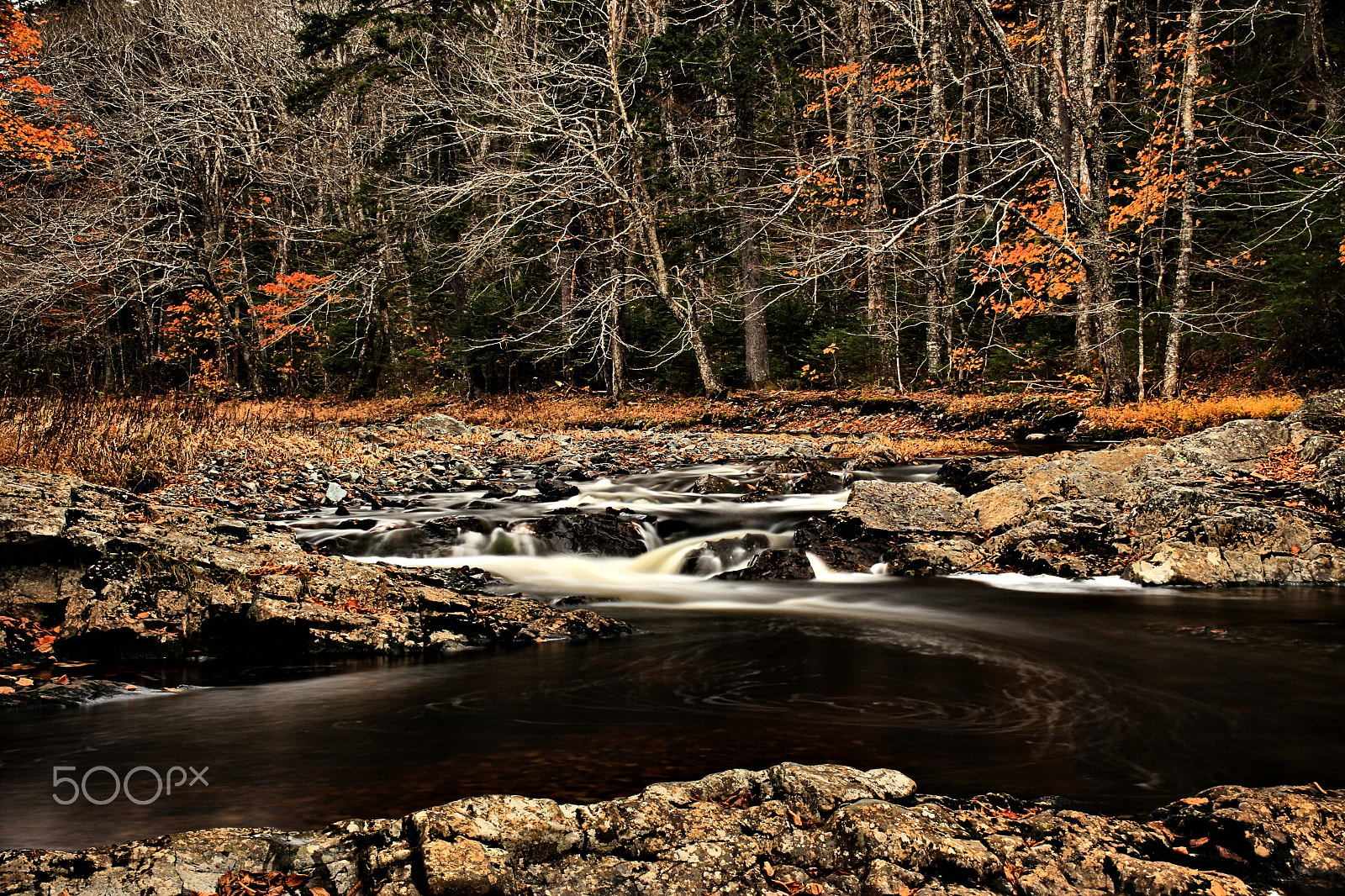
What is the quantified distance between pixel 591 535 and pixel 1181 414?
9.42 metres

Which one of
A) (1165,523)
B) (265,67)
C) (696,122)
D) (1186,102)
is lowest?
(1165,523)

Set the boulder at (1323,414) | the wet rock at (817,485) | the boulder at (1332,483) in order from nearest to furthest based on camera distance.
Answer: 1. the boulder at (1332,483)
2. the boulder at (1323,414)
3. the wet rock at (817,485)

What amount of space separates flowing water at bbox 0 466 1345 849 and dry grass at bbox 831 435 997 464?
5259mm

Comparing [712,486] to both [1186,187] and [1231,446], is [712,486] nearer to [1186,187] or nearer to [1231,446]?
[1231,446]

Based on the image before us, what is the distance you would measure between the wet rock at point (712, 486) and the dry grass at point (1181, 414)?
6.47m

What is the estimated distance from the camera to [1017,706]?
171 inches

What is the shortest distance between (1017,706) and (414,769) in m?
3.03

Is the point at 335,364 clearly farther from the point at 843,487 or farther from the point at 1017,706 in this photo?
the point at 1017,706

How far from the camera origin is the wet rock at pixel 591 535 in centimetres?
829

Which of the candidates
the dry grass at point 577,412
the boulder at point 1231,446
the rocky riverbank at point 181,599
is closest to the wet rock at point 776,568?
the rocky riverbank at point 181,599

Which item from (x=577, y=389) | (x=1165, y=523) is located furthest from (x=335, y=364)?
(x=1165, y=523)

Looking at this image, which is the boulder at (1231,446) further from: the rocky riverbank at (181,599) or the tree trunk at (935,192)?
the tree trunk at (935,192)

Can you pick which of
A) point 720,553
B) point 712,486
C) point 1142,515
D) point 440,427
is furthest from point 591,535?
point 440,427

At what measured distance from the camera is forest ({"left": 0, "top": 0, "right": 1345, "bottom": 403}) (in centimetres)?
1598
